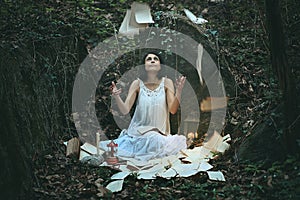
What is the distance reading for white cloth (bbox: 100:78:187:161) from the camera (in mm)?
5980

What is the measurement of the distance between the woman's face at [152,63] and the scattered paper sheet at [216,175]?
1.72 metres

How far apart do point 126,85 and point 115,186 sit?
2.62m

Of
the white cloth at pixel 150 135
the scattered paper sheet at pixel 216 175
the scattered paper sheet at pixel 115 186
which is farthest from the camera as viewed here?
the white cloth at pixel 150 135

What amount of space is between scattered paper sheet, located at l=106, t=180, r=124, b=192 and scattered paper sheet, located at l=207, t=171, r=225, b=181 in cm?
84

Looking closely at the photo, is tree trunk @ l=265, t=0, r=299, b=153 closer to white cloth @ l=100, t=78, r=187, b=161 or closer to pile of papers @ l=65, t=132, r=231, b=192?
pile of papers @ l=65, t=132, r=231, b=192

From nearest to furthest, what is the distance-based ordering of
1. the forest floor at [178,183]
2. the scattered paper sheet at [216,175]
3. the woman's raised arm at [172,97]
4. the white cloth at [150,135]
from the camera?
1. the forest floor at [178,183]
2. the scattered paper sheet at [216,175]
3. the white cloth at [150,135]
4. the woman's raised arm at [172,97]

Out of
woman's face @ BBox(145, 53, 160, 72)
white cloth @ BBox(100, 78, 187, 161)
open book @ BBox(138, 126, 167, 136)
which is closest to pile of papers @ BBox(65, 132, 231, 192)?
white cloth @ BBox(100, 78, 187, 161)

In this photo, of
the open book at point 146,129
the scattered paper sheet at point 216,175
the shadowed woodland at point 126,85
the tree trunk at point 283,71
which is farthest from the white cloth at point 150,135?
the tree trunk at point 283,71

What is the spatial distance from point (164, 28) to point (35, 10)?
1769 mm

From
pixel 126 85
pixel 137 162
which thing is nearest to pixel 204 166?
pixel 137 162

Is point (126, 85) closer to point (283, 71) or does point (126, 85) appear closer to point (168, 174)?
point (168, 174)

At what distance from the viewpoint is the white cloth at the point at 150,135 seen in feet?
19.6

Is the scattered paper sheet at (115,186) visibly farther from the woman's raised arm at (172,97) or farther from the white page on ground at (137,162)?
the woman's raised arm at (172,97)

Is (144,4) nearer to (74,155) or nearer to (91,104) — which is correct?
(91,104)
